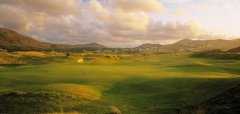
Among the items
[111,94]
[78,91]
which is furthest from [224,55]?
[78,91]

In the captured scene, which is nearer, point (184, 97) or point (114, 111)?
point (114, 111)

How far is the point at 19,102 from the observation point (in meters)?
32.0

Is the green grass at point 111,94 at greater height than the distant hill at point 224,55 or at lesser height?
lesser

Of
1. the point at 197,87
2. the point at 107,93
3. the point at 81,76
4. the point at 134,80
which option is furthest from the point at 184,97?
the point at 81,76

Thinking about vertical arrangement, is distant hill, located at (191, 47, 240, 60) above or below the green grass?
above

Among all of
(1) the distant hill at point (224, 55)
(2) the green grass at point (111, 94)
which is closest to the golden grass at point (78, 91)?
(2) the green grass at point (111, 94)

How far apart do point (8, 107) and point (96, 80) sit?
1881 cm

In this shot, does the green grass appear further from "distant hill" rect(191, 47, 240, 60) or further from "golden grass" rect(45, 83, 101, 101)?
"distant hill" rect(191, 47, 240, 60)

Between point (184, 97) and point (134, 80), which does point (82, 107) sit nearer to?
point (184, 97)

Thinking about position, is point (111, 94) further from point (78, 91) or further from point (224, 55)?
point (224, 55)

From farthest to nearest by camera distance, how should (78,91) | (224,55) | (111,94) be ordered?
1. (224,55)
2. (111,94)
3. (78,91)

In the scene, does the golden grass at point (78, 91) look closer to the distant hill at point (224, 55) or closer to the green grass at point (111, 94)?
the green grass at point (111, 94)

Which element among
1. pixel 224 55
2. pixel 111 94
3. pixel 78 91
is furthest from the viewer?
pixel 224 55

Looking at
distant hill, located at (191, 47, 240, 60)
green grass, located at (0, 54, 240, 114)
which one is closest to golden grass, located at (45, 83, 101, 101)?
green grass, located at (0, 54, 240, 114)
